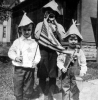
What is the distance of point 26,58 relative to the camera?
2.75 metres

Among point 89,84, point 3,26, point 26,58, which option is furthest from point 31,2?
point 3,26

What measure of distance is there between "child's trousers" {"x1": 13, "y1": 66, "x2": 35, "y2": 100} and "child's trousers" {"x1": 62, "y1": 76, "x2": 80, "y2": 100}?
580 mm

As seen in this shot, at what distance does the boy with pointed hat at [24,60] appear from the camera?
2.72 metres

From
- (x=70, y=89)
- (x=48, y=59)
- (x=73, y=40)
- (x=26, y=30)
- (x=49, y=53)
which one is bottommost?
(x=70, y=89)

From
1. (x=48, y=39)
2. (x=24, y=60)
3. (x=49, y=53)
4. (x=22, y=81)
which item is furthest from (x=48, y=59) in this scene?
(x=22, y=81)

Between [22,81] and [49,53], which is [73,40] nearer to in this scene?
[49,53]

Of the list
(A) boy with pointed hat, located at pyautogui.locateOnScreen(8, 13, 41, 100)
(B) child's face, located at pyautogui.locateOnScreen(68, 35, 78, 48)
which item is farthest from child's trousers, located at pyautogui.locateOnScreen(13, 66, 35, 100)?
(B) child's face, located at pyautogui.locateOnScreen(68, 35, 78, 48)

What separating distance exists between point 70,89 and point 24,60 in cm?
89

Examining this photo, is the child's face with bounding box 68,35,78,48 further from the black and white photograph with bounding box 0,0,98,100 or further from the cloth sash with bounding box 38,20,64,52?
the cloth sash with bounding box 38,20,64,52

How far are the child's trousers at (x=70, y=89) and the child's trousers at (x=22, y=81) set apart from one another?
22.8 inches

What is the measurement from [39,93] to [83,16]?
561 centimetres

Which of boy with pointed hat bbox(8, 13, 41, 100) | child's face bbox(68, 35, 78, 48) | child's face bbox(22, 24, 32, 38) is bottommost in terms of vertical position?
boy with pointed hat bbox(8, 13, 41, 100)

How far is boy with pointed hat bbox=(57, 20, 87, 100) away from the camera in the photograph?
2748 mm

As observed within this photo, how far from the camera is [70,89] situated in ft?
9.09
